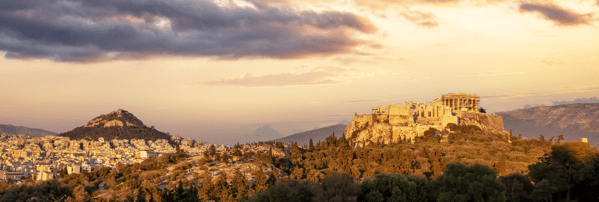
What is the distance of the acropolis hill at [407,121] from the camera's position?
114 meters

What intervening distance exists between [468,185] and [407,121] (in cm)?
7546

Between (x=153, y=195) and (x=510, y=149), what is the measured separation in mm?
70919

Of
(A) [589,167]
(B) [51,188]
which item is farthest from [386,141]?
(B) [51,188]

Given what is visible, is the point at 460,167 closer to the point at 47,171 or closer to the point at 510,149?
the point at 510,149

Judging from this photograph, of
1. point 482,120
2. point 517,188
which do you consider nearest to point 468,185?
point 517,188

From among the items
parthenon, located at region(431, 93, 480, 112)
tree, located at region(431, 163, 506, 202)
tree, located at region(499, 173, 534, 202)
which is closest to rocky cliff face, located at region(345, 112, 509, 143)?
parthenon, located at region(431, 93, 480, 112)

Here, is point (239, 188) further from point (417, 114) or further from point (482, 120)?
point (482, 120)

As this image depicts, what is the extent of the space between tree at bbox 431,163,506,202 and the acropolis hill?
213 ft

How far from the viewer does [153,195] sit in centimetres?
6206

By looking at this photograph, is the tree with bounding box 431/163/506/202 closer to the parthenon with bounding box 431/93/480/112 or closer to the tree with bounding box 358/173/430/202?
the tree with bounding box 358/173/430/202

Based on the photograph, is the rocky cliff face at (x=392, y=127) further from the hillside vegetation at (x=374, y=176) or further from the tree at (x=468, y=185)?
the tree at (x=468, y=185)

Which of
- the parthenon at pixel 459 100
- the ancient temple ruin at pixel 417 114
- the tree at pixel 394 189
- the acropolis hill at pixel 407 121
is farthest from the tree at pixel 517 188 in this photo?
the parthenon at pixel 459 100

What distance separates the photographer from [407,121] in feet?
391

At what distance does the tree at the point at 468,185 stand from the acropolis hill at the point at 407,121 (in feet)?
213
